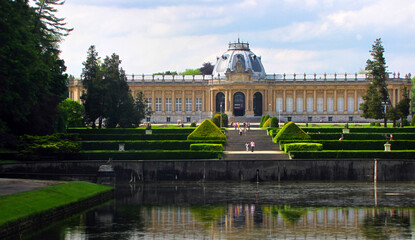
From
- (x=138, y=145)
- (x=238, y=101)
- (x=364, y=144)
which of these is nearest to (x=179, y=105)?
(x=238, y=101)

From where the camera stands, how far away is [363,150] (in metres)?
47.5

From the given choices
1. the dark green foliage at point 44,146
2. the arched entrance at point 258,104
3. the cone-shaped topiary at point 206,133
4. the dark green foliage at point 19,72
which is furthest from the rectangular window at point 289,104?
the dark green foliage at point 19,72

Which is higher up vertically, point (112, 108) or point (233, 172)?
point (112, 108)

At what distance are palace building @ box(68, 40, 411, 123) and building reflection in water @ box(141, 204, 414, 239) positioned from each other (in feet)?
220


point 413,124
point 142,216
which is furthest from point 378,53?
point 142,216

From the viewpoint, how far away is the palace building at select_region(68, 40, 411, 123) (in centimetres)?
10006

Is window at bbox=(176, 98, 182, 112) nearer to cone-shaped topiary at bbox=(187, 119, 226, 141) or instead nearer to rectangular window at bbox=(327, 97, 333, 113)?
rectangular window at bbox=(327, 97, 333, 113)

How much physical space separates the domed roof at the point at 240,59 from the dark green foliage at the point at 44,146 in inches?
2270

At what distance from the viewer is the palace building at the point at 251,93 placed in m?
100

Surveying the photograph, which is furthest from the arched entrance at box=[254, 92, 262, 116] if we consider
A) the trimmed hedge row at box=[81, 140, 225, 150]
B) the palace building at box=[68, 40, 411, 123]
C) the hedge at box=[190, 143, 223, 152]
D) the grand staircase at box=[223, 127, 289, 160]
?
the hedge at box=[190, 143, 223, 152]

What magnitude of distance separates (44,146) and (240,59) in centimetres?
6157

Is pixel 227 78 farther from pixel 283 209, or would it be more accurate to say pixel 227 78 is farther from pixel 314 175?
pixel 283 209

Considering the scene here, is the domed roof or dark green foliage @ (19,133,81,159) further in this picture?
the domed roof

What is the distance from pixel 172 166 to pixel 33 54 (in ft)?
34.4
